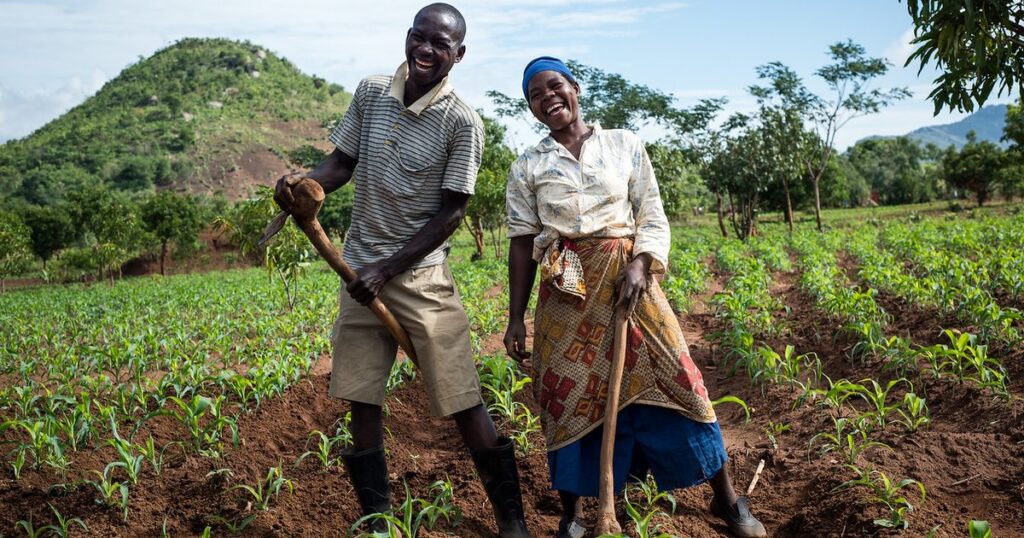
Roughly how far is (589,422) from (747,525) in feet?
2.41

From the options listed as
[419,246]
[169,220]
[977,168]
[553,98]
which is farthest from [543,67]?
[977,168]

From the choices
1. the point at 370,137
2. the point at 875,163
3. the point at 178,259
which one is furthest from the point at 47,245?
the point at 875,163

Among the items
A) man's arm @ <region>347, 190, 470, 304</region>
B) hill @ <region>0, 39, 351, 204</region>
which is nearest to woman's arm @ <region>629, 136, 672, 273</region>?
man's arm @ <region>347, 190, 470, 304</region>

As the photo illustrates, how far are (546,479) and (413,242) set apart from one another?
4.72 ft

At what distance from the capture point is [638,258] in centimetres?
270

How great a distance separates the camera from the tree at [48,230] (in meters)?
34.5

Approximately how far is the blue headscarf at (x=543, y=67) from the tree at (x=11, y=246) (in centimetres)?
2879

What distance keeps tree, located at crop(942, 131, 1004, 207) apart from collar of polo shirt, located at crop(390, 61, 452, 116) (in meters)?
39.7

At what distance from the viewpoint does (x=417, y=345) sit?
2.74 meters

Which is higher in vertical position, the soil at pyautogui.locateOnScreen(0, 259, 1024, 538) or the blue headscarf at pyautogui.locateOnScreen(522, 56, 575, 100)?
the blue headscarf at pyautogui.locateOnScreen(522, 56, 575, 100)

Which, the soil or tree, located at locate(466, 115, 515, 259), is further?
tree, located at locate(466, 115, 515, 259)

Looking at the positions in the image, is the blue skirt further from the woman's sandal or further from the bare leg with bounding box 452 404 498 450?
the bare leg with bounding box 452 404 498 450

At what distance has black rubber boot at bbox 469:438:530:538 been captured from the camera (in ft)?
8.96

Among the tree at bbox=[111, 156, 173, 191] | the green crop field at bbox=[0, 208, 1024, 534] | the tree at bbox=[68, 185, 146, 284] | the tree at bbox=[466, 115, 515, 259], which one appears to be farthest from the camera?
the tree at bbox=[111, 156, 173, 191]
